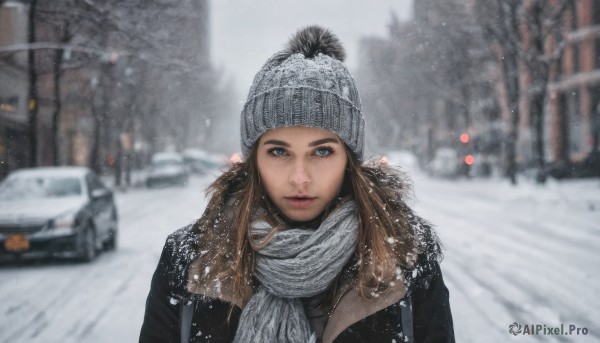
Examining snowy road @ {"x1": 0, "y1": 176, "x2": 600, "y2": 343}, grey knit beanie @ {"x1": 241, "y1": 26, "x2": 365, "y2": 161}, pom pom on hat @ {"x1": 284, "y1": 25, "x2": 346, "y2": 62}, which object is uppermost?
pom pom on hat @ {"x1": 284, "y1": 25, "x2": 346, "y2": 62}

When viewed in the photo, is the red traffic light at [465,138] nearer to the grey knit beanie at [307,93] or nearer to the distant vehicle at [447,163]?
the distant vehicle at [447,163]

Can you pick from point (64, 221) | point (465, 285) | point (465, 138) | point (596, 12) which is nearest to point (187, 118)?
point (64, 221)

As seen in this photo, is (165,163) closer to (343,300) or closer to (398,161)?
(398,161)

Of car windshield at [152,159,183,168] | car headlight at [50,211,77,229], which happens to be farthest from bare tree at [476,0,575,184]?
car windshield at [152,159,183,168]

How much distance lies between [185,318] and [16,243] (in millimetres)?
6710

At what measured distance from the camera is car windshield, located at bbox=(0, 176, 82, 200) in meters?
8.27

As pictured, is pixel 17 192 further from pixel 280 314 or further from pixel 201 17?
pixel 280 314

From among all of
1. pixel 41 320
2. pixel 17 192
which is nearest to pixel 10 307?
pixel 41 320

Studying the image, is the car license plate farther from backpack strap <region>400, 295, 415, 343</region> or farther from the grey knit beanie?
backpack strap <region>400, 295, 415, 343</region>

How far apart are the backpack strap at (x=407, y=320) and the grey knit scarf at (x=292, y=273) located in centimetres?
28

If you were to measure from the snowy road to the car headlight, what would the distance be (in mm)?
680

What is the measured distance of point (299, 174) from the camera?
5.91 ft

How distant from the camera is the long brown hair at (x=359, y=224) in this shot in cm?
180

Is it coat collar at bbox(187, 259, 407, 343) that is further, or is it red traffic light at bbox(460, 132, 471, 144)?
red traffic light at bbox(460, 132, 471, 144)
